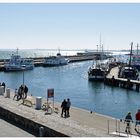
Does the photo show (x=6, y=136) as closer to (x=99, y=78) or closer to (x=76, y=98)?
(x=76, y=98)

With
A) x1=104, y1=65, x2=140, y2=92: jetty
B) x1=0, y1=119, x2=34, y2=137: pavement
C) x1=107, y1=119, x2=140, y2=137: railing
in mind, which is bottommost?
x1=104, y1=65, x2=140, y2=92: jetty

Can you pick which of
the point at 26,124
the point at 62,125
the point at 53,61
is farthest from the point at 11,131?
the point at 53,61

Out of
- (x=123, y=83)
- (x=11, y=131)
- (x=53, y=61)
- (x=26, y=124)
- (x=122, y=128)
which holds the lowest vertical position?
(x=123, y=83)

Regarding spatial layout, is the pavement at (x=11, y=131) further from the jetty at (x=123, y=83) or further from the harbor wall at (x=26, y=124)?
the jetty at (x=123, y=83)

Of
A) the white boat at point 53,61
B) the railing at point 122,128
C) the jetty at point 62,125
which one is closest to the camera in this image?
the jetty at point 62,125

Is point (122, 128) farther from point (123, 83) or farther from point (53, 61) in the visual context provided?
point (53, 61)

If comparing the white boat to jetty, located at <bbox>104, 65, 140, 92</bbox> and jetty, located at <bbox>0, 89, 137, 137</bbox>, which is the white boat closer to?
jetty, located at <bbox>104, 65, 140, 92</bbox>

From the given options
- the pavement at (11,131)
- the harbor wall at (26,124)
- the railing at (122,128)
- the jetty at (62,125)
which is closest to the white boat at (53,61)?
the jetty at (62,125)

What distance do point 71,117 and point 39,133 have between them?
7100 mm

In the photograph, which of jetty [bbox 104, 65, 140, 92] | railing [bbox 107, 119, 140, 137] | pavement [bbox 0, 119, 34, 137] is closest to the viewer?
pavement [bbox 0, 119, 34, 137]

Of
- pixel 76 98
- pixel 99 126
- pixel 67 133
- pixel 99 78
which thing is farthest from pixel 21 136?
pixel 99 78

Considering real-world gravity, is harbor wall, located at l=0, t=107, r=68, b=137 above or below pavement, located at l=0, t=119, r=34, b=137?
above

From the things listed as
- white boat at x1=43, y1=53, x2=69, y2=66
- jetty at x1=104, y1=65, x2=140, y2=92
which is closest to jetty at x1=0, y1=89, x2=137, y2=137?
jetty at x1=104, y1=65, x2=140, y2=92

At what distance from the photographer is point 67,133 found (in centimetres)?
1473
